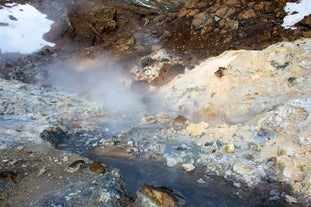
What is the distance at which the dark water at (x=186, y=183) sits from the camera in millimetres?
6293

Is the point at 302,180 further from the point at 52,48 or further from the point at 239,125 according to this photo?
the point at 52,48

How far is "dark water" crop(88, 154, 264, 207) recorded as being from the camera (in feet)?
20.6

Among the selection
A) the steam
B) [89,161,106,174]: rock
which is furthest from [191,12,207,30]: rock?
[89,161,106,174]: rock

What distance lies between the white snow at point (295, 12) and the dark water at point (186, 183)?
933cm

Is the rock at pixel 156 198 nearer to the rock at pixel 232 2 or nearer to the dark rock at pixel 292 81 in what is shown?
the dark rock at pixel 292 81

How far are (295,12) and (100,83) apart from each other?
914cm

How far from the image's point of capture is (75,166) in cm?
702

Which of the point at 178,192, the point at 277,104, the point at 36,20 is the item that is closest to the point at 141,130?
the point at 178,192

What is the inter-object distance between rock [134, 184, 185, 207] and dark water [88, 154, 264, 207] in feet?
0.98

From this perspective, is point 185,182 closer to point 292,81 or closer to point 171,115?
point 171,115

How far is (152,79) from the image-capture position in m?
13.4

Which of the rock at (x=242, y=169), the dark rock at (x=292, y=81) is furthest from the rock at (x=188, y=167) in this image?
the dark rock at (x=292, y=81)

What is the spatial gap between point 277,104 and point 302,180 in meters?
2.66

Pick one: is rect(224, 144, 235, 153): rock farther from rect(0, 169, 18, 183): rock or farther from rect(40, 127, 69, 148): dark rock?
Result: rect(0, 169, 18, 183): rock
